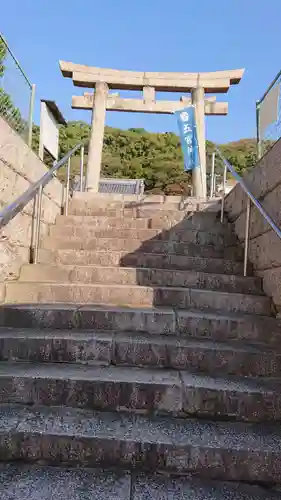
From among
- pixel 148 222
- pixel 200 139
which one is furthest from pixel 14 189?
pixel 200 139

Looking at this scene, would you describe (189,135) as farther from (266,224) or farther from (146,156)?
(146,156)

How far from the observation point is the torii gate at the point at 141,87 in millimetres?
9742

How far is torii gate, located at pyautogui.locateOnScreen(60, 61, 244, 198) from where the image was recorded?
32.0 feet

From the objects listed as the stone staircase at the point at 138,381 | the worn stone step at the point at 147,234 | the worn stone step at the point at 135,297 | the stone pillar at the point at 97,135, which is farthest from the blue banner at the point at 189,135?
the worn stone step at the point at 135,297

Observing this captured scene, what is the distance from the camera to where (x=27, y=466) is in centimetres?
184

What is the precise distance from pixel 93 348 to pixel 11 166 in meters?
Result: 2.03

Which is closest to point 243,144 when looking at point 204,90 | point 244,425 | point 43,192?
point 204,90

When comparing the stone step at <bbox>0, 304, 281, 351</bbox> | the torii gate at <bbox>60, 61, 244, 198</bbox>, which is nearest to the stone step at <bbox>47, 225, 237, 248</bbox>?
the stone step at <bbox>0, 304, 281, 351</bbox>

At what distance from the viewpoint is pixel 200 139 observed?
10102mm

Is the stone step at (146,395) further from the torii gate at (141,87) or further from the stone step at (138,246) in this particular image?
the torii gate at (141,87)

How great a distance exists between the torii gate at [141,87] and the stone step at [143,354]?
24.3 feet

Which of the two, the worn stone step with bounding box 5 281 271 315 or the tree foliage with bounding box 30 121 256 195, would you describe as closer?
the worn stone step with bounding box 5 281 271 315

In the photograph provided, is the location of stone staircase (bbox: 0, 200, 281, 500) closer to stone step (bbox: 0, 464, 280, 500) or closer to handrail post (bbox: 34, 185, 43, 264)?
stone step (bbox: 0, 464, 280, 500)

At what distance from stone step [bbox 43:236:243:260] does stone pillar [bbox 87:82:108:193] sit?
5387mm
